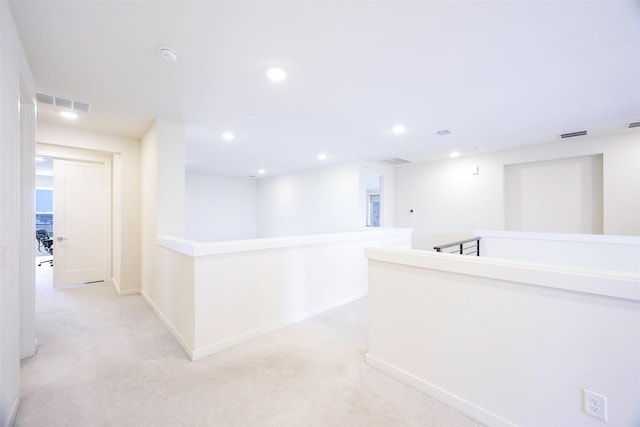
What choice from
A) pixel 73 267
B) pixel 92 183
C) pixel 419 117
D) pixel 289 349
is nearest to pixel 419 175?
pixel 419 117

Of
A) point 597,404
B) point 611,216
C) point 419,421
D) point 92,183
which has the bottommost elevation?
point 419,421

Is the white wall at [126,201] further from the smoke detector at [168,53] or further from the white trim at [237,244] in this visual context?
the smoke detector at [168,53]

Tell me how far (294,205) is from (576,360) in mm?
6509

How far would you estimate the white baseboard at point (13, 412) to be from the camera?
160 centimetres

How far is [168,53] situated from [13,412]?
2.55 metres

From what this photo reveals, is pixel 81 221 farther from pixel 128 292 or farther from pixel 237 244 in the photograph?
pixel 237 244

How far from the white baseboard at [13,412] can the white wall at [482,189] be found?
6240 mm

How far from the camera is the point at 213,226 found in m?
8.00

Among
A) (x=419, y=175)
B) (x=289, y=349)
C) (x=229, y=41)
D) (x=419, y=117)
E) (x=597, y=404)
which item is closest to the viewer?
(x=597, y=404)

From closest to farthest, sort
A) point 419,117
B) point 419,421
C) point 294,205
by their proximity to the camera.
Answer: point 419,421
point 419,117
point 294,205

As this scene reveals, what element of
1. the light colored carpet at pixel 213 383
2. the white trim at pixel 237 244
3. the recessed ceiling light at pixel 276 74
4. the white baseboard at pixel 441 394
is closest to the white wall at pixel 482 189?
the white trim at pixel 237 244

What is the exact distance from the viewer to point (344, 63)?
2.08 m

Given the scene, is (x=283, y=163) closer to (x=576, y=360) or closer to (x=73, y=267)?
(x=73, y=267)

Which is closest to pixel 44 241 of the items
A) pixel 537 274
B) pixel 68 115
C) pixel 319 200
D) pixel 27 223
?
pixel 68 115
